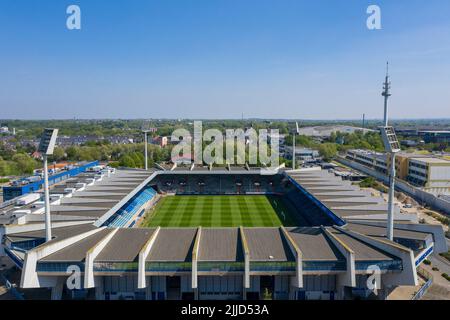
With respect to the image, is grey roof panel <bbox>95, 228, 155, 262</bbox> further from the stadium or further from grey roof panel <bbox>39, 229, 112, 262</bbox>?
grey roof panel <bbox>39, 229, 112, 262</bbox>

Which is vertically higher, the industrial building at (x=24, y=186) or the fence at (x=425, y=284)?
the industrial building at (x=24, y=186)

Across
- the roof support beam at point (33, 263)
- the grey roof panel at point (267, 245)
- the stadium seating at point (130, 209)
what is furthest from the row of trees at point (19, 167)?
the grey roof panel at point (267, 245)

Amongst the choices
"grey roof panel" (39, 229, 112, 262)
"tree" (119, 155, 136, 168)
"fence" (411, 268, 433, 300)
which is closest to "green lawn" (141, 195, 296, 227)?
"grey roof panel" (39, 229, 112, 262)

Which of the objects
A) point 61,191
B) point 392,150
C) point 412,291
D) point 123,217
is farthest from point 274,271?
point 61,191

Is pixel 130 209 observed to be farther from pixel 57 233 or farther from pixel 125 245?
pixel 125 245

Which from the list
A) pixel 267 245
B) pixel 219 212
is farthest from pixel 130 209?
pixel 267 245

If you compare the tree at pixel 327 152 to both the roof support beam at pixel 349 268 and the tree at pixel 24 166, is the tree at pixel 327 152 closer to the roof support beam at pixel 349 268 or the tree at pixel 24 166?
the tree at pixel 24 166
